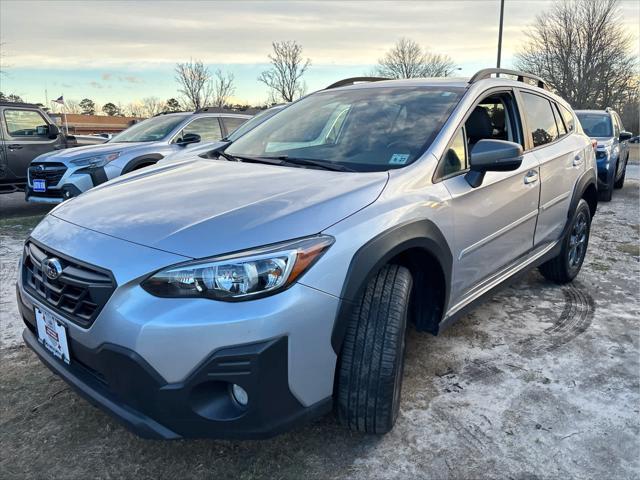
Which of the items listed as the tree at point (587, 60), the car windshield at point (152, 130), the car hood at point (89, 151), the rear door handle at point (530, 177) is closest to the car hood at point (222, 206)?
the rear door handle at point (530, 177)

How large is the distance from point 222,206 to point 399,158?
977mm

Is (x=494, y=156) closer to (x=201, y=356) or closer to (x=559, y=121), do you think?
(x=201, y=356)

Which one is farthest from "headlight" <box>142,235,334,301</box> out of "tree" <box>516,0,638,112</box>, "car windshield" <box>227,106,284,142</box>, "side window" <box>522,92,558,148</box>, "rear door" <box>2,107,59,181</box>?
"tree" <box>516,0,638,112</box>

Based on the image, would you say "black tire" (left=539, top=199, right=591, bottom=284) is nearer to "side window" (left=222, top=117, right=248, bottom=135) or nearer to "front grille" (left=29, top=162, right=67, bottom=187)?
"side window" (left=222, top=117, right=248, bottom=135)

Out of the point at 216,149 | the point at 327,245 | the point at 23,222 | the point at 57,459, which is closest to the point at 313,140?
the point at 216,149

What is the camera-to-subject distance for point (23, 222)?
6.77 m

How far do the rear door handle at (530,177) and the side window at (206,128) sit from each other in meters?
5.31

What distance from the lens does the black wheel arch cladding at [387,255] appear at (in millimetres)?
1853

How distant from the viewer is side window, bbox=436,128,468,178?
99.4 inches

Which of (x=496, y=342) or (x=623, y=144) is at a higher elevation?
(x=623, y=144)

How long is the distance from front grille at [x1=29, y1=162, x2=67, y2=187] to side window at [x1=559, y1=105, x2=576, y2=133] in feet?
19.4

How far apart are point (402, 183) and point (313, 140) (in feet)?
3.00

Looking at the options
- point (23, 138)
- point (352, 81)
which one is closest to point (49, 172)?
point (23, 138)

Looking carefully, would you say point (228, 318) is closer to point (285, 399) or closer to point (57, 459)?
point (285, 399)
